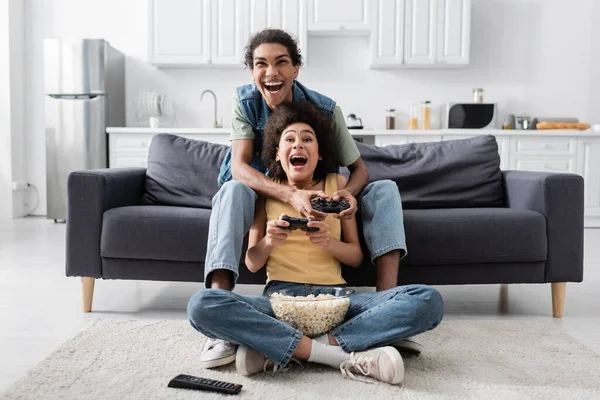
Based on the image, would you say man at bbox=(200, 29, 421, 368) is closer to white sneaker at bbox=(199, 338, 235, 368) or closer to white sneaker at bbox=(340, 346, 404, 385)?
white sneaker at bbox=(199, 338, 235, 368)

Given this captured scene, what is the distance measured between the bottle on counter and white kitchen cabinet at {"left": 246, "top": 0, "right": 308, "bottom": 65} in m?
1.10

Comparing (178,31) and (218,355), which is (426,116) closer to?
(178,31)

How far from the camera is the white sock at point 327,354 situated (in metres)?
1.67

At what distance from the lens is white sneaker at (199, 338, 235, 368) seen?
169cm

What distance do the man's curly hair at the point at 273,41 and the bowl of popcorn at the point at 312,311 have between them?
90cm

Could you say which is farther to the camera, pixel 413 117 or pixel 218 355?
pixel 413 117

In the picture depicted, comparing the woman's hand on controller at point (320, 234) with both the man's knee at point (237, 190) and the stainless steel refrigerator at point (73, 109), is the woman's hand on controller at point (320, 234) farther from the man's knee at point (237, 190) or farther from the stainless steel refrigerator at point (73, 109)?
the stainless steel refrigerator at point (73, 109)

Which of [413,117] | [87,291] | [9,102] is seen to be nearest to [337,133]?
[87,291]

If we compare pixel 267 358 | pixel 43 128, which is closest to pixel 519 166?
pixel 267 358

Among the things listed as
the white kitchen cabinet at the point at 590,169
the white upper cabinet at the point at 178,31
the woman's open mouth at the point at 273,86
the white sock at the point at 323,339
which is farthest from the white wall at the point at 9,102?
the white kitchen cabinet at the point at 590,169

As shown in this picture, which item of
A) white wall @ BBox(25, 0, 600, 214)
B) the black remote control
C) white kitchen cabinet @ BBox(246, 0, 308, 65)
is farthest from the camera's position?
white wall @ BBox(25, 0, 600, 214)

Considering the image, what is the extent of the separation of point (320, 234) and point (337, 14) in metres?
3.78

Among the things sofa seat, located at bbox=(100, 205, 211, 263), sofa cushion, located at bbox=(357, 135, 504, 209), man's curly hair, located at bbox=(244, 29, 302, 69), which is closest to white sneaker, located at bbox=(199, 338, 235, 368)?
sofa seat, located at bbox=(100, 205, 211, 263)

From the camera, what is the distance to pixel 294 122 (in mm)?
1976
